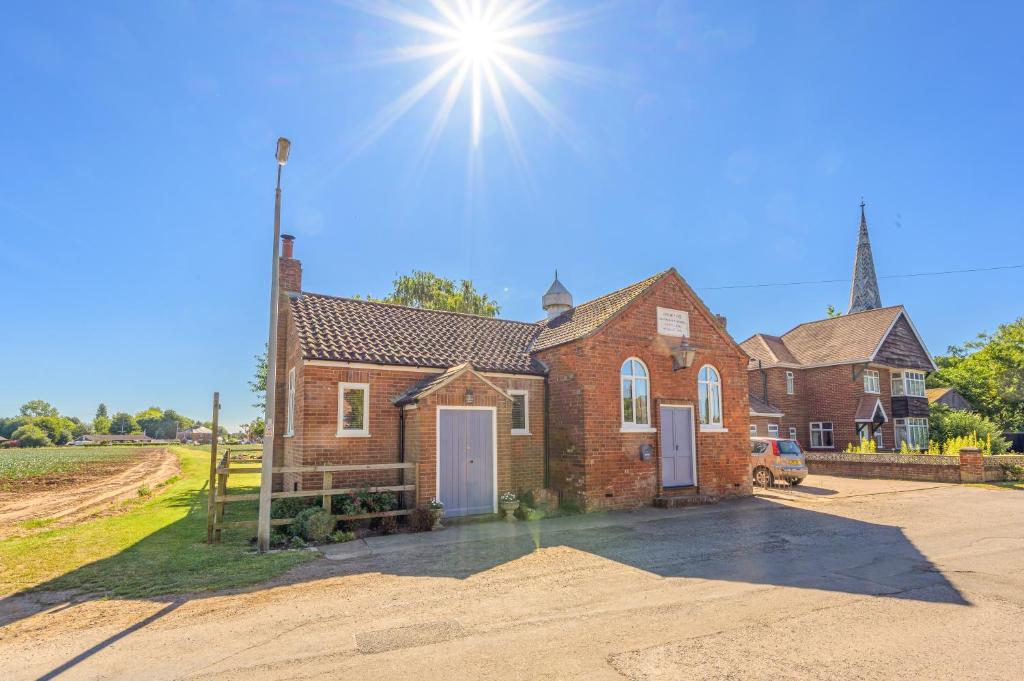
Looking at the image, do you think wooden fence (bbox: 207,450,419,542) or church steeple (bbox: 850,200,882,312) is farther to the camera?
church steeple (bbox: 850,200,882,312)

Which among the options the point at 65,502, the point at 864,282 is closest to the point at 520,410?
the point at 65,502

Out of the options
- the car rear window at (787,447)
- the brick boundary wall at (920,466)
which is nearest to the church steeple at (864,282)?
the brick boundary wall at (920,466)

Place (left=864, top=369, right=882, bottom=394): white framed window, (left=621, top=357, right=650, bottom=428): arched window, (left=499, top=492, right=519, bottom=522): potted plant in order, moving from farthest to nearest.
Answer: (left=864, top=369, right=882, bottom=394): white framed window < (left=621, top=357, right=650, bottom=428): arched window < (left=499, top=492, right=519, bottom=522): potted plant

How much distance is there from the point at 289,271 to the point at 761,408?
A: 79.4 ft

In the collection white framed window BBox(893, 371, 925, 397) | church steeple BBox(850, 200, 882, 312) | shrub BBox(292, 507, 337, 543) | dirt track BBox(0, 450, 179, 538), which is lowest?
dirt track BBox(0, 450, 179, 538)

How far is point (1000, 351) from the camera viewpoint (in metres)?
40.0

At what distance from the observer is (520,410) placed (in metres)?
15.5

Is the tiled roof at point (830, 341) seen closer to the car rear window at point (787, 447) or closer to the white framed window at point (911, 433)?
the white framed window at point (911, 433)

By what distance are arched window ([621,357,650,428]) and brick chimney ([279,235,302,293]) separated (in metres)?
10.2

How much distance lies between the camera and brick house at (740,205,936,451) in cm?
2995

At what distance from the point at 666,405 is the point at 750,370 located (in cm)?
1913

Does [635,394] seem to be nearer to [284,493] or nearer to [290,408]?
[284,493]

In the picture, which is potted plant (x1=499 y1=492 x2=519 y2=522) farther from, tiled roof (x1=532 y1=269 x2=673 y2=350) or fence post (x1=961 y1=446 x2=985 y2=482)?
fence post (x1=961 y1=446 x2=985 y2=482)

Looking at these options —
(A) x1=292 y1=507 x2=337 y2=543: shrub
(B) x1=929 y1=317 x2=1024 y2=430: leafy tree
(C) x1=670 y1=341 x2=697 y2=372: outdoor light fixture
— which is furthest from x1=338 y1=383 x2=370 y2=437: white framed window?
(B) x1=929 y1=317 x2=1024 y2=430: leafy tree
